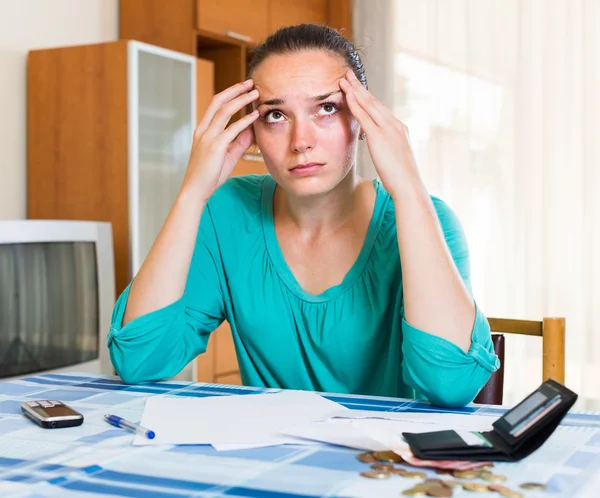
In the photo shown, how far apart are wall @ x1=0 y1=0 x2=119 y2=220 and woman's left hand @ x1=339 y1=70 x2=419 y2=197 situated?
72.2 inches

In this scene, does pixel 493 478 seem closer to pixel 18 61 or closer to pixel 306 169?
pixel 306 169

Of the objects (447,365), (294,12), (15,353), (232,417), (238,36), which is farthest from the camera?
(294,12)

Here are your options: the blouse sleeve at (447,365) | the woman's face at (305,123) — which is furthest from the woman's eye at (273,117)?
the blouse sleeve at (447,365)

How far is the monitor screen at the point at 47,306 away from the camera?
7.45 ft

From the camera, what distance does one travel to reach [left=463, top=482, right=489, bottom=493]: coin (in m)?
0.72

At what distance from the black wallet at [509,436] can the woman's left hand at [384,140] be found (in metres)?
0.56

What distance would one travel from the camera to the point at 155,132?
2.90 m

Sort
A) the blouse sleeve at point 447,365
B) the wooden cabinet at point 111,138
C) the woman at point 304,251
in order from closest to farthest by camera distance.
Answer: the blouse sleeve at point 447,365 → the woman at point 304,251 → the wooden cabinet at point 111,138

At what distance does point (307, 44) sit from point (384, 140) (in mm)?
262

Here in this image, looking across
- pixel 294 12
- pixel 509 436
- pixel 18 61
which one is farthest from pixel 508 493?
pixel 294 12

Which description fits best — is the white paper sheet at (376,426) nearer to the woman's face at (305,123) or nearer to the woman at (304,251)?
the woman at (304,251)

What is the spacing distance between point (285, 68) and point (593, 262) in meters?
2.45

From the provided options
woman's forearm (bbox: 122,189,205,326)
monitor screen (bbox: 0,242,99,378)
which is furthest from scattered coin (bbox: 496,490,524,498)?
monitor screen (bbox: 0,242,99,378)

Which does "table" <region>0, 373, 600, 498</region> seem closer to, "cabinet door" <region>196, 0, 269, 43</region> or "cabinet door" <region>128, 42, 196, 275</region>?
"cabinet door" <region>128, 42, 196, 275</region>
